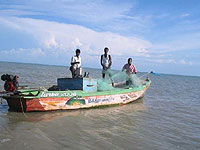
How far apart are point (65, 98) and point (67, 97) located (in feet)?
0.26

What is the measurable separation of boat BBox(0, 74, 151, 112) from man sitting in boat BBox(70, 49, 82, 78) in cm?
46

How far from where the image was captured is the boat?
6738 millimetres

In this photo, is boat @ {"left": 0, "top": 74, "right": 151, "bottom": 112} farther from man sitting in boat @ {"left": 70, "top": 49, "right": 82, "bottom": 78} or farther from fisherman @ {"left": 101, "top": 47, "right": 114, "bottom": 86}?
fisherman @ {"left": 101, "top": 47, "right": 114, "bottom": 86}

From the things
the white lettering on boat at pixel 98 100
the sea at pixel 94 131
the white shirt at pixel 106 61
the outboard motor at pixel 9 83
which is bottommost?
the sea at pixel 94 131

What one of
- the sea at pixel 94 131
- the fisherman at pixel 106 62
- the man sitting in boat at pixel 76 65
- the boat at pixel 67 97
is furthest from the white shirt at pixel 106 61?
the sea at pixel 94 131

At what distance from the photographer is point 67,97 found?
741 cm

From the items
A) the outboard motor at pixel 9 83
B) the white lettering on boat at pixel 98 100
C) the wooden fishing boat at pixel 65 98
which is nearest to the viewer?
the wooden fishing boat at pixel 65 98

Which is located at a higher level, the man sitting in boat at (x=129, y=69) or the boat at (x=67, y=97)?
the man sitting in boat at (x=129, y=69)

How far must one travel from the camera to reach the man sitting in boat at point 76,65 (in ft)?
27.4

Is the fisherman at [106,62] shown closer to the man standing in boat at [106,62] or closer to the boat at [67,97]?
the man standing in boat at [106,62]

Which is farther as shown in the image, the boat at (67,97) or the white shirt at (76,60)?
the white shirt at (76,60)

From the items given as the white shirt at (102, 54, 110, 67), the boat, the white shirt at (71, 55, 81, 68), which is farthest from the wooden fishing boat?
the white shirt at (102, 54, 110, 67)

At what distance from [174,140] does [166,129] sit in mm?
994

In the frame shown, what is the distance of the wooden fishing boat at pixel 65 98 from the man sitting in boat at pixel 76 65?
46 cm
